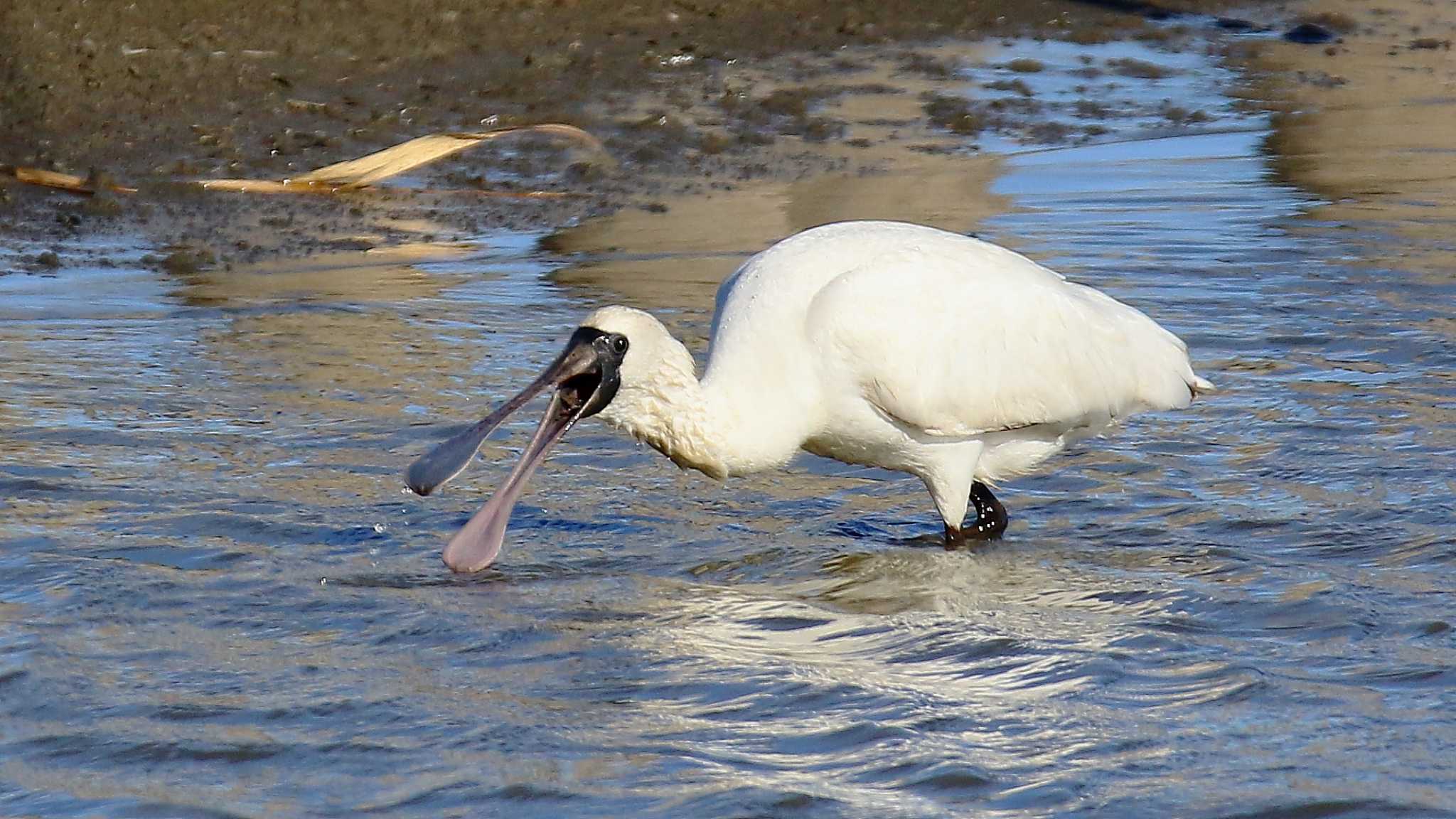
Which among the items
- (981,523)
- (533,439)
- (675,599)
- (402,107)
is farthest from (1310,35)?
(533,439)

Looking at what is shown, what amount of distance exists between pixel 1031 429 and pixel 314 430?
7.62ft

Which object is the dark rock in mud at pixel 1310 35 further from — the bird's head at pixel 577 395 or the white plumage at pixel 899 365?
the bird's head at pixel 577 395

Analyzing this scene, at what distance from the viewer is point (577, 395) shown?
5.54m

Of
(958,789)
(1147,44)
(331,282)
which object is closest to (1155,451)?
(958,789)

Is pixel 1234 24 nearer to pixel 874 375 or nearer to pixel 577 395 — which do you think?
pixel 874 375

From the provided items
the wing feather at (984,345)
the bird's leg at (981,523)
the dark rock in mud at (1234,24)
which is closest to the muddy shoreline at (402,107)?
the dark rock in mud at (1234,24)

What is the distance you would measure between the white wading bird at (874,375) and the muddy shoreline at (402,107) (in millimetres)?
4448

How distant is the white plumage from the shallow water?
0.31 metres

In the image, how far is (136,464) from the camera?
670 cm

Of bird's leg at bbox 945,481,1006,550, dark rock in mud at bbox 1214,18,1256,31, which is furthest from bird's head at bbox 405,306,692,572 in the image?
dark rock in mud at bbox 1214,18,1256,31

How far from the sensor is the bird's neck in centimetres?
560

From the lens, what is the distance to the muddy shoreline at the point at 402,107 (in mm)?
10430

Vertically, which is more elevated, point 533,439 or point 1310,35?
point 533,439

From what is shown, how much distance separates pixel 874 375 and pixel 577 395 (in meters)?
0.84
